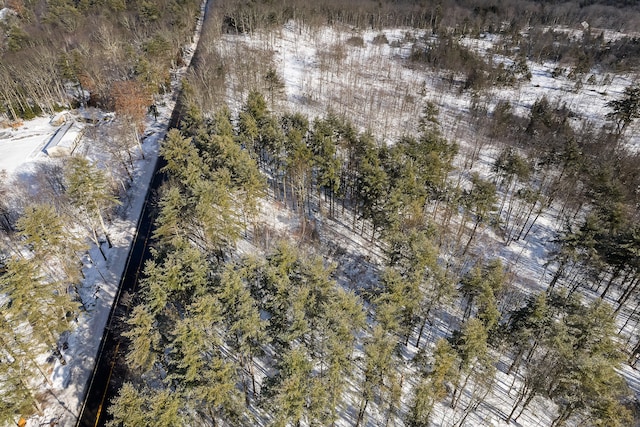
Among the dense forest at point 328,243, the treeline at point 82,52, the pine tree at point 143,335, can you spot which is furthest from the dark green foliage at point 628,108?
the treeline at point 82,52

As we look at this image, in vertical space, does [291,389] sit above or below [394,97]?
above

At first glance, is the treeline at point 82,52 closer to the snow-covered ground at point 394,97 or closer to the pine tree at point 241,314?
the snow-covered ground at point 394,97

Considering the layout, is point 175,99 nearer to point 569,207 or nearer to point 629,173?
point 569,207

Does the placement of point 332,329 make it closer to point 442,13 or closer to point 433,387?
point 433,387

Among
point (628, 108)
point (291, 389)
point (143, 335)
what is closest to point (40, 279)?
point (143, 335)

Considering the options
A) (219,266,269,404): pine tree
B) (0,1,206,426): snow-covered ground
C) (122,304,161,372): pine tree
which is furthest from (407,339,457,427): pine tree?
(0,1,206,426): snow-covered ground

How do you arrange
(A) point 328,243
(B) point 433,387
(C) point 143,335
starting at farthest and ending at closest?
1. (A) point 328,243
2. (B) point 433,387
3. (C) point 143,335

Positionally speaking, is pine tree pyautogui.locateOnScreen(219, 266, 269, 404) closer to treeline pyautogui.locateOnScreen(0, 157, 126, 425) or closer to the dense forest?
the dense forest

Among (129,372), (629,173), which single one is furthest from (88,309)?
(629,173)
